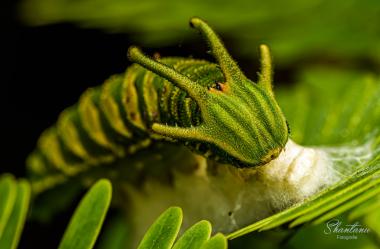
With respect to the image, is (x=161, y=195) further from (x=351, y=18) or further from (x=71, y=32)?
(x=351, y=18)

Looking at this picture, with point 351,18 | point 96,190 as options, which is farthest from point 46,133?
point 351,18

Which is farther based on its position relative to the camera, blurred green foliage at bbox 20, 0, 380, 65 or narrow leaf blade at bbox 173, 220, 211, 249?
blurred green foliage at bbox 20, 0, 380, 65

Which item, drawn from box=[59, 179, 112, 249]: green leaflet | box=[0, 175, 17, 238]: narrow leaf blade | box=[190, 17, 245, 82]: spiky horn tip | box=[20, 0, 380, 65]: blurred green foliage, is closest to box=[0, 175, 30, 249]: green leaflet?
box=[0, 175, 17, 238]: narrow leaf blade

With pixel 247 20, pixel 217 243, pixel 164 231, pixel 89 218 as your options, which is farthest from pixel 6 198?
pixel 247 20

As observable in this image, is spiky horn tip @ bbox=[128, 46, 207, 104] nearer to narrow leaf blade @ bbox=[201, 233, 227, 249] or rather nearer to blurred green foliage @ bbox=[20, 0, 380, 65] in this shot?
narrow leaf blade @ bbox=[201, 233, 227, 249]

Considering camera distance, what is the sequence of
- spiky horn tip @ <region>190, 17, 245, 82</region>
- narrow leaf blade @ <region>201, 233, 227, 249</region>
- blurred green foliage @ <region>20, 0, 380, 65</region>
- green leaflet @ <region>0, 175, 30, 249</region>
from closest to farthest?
narrow leaf blade @ <region>201, 233, 227, 249</region> < spiky horn tip @ <region>190, 17, 245, 82</region> < green leaflet @ <region>0, 175, 30, 249</region> < blurred green foliage @ <region>20, 0, 380, 65</region>

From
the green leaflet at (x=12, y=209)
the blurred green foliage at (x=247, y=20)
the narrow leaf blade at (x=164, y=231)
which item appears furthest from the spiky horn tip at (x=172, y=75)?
the blurred green foliage at (x=247, y=20)

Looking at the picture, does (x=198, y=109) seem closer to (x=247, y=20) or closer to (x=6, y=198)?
(x=6, y=198)
